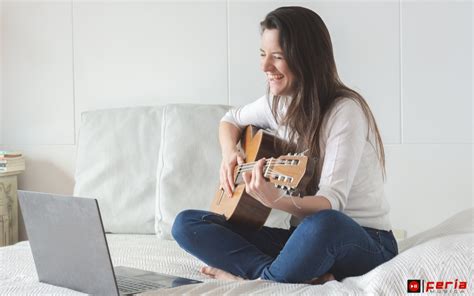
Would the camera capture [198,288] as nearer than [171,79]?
Yes

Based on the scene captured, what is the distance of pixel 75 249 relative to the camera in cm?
156

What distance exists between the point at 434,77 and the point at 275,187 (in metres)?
1.36

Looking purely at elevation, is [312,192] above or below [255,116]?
below

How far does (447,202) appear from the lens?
2.79 m

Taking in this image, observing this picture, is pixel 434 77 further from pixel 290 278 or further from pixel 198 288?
pixel 198 288

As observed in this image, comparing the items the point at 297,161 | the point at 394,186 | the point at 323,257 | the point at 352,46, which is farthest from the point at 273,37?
the point at 394,186

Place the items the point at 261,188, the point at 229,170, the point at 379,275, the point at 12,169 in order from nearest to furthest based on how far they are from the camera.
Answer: the point at 379,275, the point at 261,188, the point at 229,170, the point at 12,169

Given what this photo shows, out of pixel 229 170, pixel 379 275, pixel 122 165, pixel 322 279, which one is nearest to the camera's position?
pixel 379 275

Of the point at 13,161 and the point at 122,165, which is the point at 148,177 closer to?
the point at 122,165

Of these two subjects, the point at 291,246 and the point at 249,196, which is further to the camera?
the point at 249,196

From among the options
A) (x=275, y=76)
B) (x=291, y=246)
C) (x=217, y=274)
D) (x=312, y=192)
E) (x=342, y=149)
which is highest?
(x=275, y=76)

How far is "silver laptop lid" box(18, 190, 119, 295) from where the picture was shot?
1485 mm

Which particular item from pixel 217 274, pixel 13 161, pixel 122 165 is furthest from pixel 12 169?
pixel 217 274

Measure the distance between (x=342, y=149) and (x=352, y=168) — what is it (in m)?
0.05
